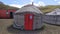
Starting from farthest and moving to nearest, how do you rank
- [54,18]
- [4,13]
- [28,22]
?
[4,13] < [54,18] < [28,22]

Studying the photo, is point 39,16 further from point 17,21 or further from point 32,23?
point 17,21

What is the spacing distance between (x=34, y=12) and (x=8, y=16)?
11227 mm

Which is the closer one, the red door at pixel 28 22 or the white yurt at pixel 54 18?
the red door at pixel 28 22

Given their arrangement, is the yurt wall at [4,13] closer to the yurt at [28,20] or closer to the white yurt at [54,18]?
the white yurt at [54,18]

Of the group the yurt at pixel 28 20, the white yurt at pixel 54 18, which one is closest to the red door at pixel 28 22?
the yurt at pixel 28 20

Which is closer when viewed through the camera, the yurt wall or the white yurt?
the white yurt

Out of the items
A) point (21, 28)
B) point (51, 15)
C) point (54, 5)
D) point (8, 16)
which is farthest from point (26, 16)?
point (54, 5)

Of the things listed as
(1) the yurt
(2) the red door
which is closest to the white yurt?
(1) the yurt

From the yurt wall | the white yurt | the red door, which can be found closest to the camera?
the red door

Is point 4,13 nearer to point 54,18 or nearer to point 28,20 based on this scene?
point 54,18

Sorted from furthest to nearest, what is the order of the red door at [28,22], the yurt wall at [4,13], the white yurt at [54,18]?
the yurt wall at [4,13], the white yurt at [54,18], the red door at [28,22]

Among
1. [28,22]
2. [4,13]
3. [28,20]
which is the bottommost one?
[28,22]

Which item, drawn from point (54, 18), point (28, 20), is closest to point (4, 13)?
point (54, 18)

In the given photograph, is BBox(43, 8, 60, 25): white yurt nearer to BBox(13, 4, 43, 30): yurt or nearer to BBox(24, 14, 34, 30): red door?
BBox(13, 4, 43, 30): yurt
